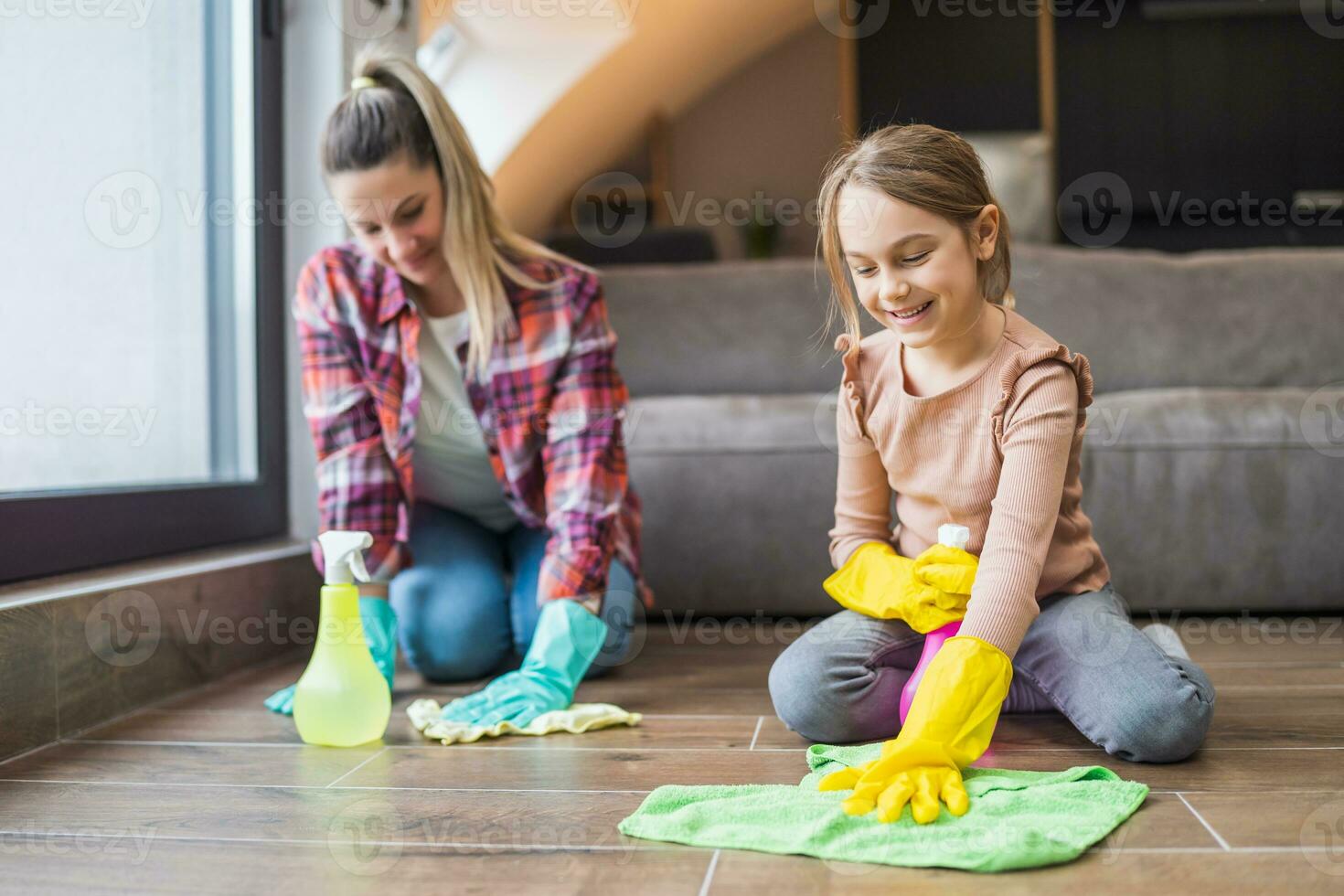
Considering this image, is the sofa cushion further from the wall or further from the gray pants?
the wall

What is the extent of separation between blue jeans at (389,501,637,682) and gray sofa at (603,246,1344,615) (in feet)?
1.21

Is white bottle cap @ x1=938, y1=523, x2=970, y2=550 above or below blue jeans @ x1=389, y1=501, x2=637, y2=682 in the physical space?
above

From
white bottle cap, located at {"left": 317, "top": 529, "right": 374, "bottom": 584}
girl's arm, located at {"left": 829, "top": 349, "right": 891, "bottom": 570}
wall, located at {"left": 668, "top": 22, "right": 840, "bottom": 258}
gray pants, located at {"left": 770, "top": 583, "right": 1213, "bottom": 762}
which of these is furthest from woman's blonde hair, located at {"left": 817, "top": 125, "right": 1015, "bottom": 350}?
wall, located at {"left": 668, "top": 22, "right": 840, "bottom": 258}

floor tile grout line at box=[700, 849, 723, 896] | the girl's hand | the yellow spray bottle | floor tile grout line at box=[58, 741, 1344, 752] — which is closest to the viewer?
floor tile grout line at box=[700, 849, 723, 896]

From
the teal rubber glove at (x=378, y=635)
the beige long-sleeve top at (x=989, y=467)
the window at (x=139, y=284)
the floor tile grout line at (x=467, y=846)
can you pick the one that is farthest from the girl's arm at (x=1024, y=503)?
the window at (x=139, y=284)

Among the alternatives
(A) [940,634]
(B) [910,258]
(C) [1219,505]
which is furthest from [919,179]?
(C) [1219,505]

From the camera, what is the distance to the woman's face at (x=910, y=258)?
44.2 inches

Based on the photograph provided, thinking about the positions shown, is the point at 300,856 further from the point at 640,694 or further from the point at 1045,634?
the point at 1045,634

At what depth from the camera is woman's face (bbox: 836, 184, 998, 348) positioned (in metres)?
1.12

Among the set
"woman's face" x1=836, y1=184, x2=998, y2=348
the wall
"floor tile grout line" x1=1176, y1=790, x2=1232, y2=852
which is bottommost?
"floor tile grout line" x1=1176, y1=790, x2=1232, y2=852

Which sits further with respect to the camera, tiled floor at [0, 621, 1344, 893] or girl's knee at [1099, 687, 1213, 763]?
girl's knee at [1099, 687, 1213, 763]

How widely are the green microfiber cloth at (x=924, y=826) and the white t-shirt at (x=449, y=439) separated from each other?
2.51ft

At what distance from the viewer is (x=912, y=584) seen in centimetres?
119

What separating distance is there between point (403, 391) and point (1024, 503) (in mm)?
826
